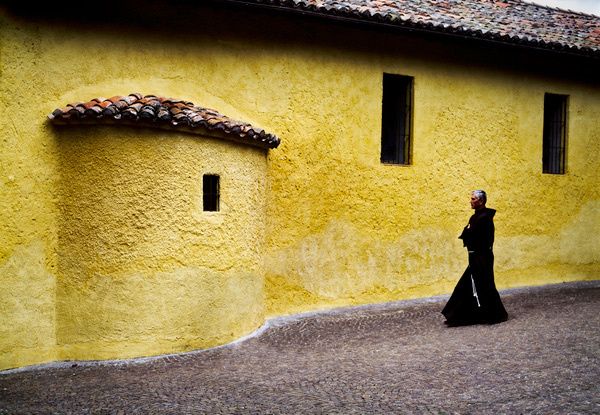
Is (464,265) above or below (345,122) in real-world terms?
below

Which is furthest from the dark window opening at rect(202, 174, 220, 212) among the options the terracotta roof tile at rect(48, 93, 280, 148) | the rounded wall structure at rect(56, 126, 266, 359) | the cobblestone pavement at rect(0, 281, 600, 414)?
the cobblestone pavement at rect(0, 281, 600, 414)

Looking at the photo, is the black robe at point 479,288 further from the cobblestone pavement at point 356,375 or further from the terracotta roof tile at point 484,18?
the terracotta roof tile at point 484,18

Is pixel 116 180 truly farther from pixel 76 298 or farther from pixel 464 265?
pixel 464 265

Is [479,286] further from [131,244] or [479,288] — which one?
[131,244]

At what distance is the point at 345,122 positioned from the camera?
416 inches

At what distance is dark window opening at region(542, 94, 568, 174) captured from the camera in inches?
516

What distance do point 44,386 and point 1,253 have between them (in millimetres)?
1710

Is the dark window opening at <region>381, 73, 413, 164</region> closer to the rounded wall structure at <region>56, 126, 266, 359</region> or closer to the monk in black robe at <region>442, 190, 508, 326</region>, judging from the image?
the monk in black robe at <region>442, 190, 508, 326</region>

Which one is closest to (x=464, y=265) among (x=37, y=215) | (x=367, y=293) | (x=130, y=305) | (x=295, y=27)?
(x=367, y=293)

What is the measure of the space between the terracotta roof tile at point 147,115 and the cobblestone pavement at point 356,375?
8.98 feet

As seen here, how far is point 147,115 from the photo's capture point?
7.50 metres

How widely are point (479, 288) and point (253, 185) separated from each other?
3472 mm

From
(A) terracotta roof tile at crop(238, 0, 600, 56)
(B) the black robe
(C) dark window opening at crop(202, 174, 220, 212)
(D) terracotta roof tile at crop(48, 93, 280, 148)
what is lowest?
(B) the black robe

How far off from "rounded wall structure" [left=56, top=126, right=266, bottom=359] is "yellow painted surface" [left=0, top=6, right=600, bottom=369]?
0.02 metres
